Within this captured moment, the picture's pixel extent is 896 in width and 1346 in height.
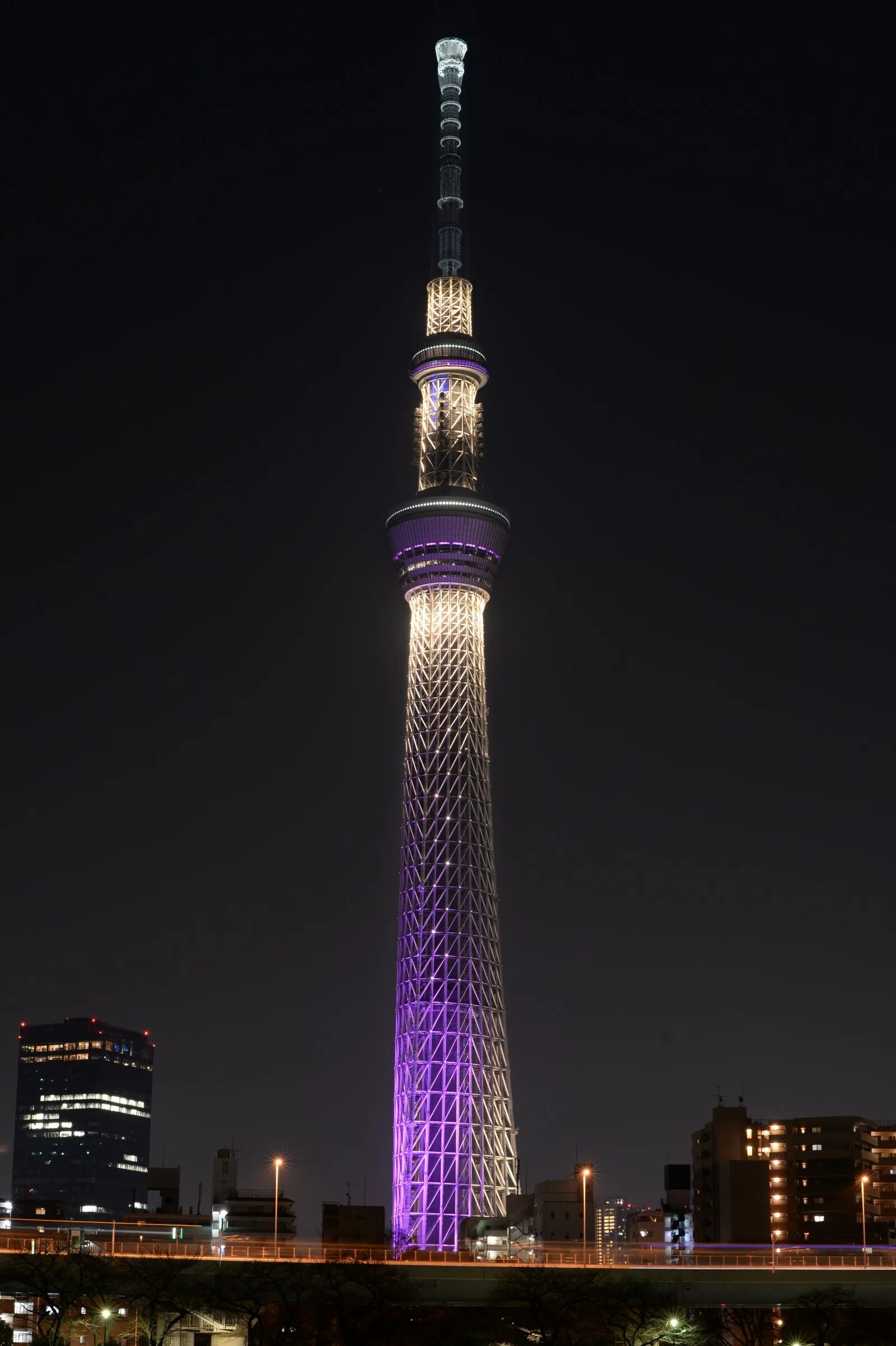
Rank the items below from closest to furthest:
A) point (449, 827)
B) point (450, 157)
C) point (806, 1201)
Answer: point (449, 827)
point (450, 157)
point (806, 1201)

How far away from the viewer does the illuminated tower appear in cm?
14975

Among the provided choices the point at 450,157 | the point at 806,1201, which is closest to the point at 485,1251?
the point at 806,1201

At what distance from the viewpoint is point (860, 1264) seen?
10369 centimetres

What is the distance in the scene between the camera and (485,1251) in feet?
357

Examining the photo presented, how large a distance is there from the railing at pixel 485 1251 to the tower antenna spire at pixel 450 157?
347ft

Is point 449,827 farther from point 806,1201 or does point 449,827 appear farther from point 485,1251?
point 806,1201

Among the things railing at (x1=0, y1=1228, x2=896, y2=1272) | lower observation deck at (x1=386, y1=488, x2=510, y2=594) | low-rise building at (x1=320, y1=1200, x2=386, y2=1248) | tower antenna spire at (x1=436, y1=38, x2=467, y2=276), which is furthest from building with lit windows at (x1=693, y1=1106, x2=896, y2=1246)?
tower antenna spire at (x1=436, y1=38, x2=467, y2=276)

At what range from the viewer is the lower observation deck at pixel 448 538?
165 metres

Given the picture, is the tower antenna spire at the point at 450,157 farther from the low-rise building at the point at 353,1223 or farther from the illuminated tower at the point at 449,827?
the low-rise building at the point at 353,1223

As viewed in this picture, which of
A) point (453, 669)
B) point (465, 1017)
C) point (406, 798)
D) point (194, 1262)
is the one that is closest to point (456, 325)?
point (453, 669)

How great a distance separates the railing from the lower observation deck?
238ft

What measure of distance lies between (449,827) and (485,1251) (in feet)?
179

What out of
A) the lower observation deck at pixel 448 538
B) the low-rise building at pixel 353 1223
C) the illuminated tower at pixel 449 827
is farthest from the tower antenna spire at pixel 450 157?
the low-rise building at pixel 353 1223

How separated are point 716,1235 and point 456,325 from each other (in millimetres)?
97982
